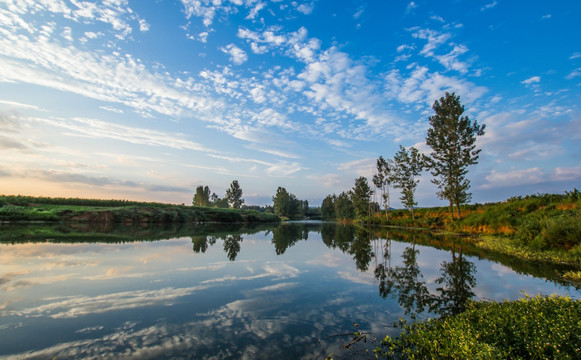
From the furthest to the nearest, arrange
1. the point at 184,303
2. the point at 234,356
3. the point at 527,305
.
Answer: the point at 184,303 → the point at 527,305 → the point at 234,356

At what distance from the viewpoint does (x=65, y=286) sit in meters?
9.20

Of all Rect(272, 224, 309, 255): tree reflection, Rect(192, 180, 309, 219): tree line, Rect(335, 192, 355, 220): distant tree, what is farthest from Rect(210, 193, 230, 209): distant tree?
Rect(272, 224, 309, 255): tree reflection

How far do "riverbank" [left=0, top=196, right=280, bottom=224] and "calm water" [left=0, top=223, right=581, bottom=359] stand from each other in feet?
108

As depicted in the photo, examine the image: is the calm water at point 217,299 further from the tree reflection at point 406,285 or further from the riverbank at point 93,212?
the riverbank at point 93,212

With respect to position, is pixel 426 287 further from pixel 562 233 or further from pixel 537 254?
pixel 562 233

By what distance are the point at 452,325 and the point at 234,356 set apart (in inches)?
191

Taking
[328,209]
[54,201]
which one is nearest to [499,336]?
[54,201]

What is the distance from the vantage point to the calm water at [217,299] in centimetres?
543

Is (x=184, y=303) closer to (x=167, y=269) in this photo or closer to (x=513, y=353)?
(x=167, y=269)

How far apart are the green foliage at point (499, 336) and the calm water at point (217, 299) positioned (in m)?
0.82

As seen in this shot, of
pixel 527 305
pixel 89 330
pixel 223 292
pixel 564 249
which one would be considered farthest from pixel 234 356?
pixel 564 249

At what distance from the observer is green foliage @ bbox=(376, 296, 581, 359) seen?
431 cm

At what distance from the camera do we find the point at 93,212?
153 feet

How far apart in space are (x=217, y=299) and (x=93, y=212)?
165 feet
